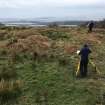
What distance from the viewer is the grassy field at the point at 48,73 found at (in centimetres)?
1358

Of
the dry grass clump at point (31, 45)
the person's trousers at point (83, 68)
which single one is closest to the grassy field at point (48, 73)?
the dry grass clump at point (31, 45)

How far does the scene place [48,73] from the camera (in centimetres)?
1712

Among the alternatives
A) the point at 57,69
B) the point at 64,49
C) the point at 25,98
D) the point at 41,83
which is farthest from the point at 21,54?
the point at 25,98

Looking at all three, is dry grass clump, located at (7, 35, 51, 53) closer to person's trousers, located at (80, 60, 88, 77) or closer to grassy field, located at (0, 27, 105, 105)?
grassy field, located at (0, 27, 105, 105)

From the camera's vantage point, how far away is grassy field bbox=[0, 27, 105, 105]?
13578 mm

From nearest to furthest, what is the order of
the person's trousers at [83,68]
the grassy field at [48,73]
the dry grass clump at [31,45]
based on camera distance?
the grassy field at [48,73], the person's trousers at [83,68], the dry grass clump at [31,45]

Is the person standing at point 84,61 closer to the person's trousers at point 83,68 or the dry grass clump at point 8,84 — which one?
the person's trousers at point 83,68

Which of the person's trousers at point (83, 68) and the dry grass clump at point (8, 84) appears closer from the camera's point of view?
the dry grass clump at point (8, 84)

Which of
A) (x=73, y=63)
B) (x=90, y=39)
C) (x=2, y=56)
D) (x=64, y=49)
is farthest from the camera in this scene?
(x=90, y=39)

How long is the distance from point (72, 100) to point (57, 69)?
4.60m

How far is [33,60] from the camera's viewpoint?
20.4m

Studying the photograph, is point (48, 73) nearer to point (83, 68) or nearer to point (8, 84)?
point (83, 68)

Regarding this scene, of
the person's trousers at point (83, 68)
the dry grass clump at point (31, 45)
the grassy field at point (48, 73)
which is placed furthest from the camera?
the dry grass clump at point (31, 45)

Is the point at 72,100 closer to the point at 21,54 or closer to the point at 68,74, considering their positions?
the point at 68,74
